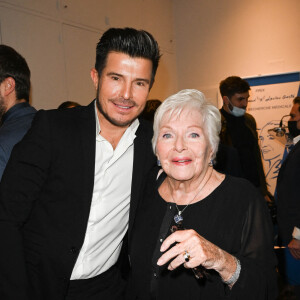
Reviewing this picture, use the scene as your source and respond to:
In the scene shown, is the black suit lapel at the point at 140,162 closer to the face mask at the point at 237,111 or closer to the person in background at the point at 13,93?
the person in background at the point at 13,93

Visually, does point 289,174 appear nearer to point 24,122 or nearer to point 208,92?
point 24,122

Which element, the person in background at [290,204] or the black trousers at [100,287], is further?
the person in background at [290,204]

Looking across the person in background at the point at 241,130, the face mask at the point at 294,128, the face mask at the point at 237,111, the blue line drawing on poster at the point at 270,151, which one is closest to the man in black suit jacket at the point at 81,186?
the person in background at the point at 241,130

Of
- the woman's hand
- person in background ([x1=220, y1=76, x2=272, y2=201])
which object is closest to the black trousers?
the woman's hand

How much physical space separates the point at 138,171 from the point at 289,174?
1.46 meters

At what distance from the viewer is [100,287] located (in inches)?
64.5

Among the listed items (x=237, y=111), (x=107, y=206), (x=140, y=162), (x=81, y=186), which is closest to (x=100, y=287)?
(x=107, y=206)

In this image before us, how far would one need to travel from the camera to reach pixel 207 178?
1534 mm

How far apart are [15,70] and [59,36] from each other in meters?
2.19

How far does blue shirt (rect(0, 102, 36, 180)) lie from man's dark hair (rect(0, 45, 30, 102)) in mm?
106

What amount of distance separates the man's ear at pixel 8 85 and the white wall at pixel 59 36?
166cm

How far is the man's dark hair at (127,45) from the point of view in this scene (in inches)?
62.2

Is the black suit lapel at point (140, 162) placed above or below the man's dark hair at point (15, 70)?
below

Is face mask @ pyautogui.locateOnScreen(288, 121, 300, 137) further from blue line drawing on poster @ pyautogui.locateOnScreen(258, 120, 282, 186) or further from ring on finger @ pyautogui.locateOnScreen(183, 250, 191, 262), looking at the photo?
ring on finger @ pyautogui.locateOnScreen(183, 250, 191, 262)
